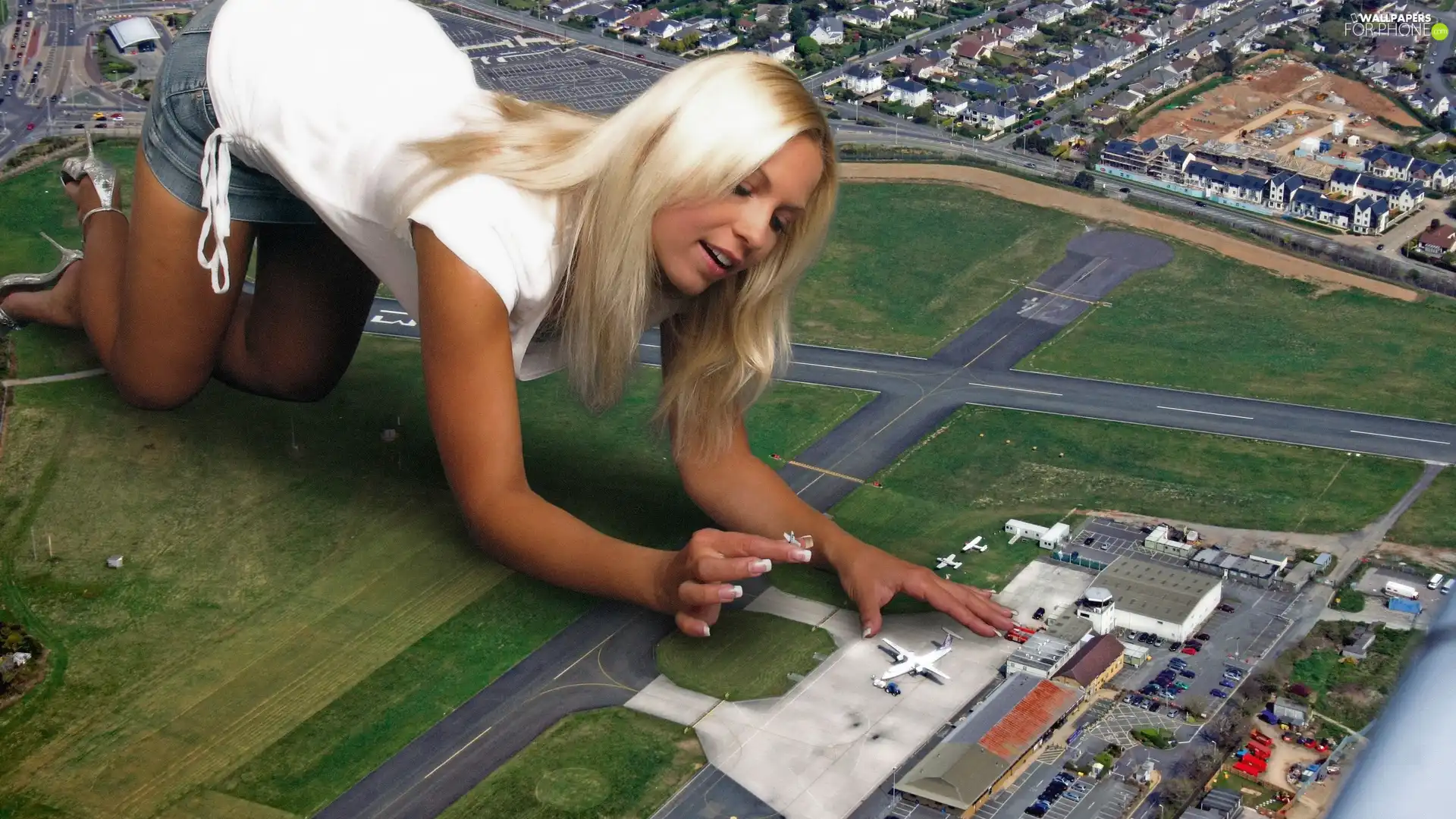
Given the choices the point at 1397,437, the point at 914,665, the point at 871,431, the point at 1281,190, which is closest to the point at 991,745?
the point at 914,665

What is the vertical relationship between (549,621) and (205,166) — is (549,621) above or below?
below

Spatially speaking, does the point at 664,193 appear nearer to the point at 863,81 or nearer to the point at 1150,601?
the point at 1150,601

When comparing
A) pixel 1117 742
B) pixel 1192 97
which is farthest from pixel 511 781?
pixel 1192 97

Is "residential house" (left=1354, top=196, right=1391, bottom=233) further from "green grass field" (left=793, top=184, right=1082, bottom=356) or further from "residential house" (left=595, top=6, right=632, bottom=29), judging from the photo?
"residential house" (left=595, top=6, right=632, bottom=29)

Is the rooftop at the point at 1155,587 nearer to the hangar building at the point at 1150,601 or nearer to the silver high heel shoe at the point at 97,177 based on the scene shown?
the hangar building at the point at 1150,601

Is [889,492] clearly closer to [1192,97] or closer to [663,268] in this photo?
[663,268]

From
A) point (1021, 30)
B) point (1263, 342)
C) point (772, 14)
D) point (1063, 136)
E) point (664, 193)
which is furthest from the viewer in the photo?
point (772, 14)
